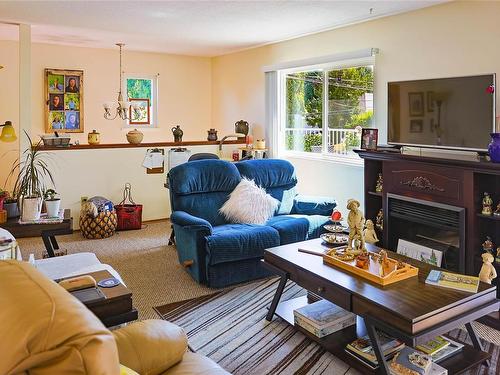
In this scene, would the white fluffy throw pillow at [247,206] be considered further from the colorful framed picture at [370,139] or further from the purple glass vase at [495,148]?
the purple glass vase at [495,148]

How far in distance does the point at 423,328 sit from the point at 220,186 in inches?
101

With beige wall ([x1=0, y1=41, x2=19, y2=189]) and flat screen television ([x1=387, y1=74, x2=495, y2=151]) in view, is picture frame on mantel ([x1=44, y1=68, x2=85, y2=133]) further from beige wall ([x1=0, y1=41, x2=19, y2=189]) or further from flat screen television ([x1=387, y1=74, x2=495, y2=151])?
flat screen television ([x1=387, y1=74, x2=495, y2=151])

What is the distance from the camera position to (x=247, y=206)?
4191 millimetres

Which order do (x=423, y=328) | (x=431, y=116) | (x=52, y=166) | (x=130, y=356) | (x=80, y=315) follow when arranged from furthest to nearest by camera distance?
(x=52, y=166), (x=431, y=116), (x=423, y=328), (x=130, y=356), (x=80, y=315)

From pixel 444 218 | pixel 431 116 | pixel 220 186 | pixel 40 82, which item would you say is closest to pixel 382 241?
pixel 444 218

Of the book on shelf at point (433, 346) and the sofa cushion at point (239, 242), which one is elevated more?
the sofa cushion at point (239, 242)

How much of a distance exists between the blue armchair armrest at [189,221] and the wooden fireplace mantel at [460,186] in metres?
1.63

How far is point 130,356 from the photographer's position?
1.54 metres

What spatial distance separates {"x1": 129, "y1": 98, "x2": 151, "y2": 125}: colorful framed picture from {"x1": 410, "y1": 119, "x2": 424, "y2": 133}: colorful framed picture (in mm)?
4836

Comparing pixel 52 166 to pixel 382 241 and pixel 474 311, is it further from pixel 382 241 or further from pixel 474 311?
pixel 474 311

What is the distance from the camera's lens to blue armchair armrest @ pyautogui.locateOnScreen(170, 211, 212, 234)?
360 centimetres

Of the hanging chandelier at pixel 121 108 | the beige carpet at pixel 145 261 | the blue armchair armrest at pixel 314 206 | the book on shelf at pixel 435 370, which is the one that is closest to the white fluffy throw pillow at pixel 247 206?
the blue armchair armrest at pixel 314 206

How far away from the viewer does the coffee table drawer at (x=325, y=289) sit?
8.05 ft

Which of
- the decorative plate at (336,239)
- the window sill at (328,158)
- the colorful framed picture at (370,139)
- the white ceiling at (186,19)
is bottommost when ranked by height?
the decorative plate at (336,239)
